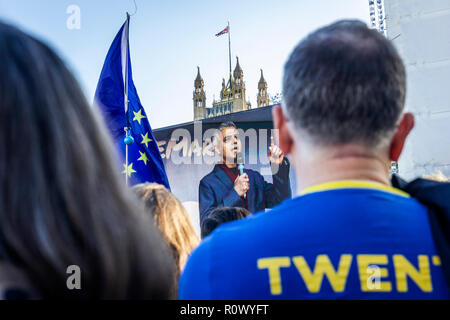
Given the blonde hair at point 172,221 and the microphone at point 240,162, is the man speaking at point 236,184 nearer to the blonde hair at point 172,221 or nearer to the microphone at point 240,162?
the microphone at point 240,162

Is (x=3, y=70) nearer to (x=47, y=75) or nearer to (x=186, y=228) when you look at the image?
(x=47, y=75)

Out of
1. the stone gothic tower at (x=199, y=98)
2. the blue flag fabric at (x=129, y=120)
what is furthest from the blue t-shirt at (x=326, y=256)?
the stone gothic tower at (x=199, y=98)

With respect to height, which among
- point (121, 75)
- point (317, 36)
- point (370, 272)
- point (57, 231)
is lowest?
point (370, 272)

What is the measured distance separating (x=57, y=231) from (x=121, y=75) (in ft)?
14.8

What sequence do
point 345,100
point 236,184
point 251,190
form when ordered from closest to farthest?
1. point 345,100
2. point 236,184
3. point 251,190

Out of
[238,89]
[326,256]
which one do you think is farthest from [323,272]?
[238,89]

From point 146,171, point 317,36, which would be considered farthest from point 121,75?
point 317,36

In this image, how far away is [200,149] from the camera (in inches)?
238

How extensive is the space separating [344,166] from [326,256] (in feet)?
0.88

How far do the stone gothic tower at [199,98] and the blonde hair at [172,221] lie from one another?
80.4 meters

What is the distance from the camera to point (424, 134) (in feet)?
13.4

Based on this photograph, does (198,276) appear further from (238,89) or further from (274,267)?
(238,89)

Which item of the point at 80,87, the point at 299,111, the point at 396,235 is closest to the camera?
the point at 80,87

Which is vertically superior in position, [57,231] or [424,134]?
[424,134]
